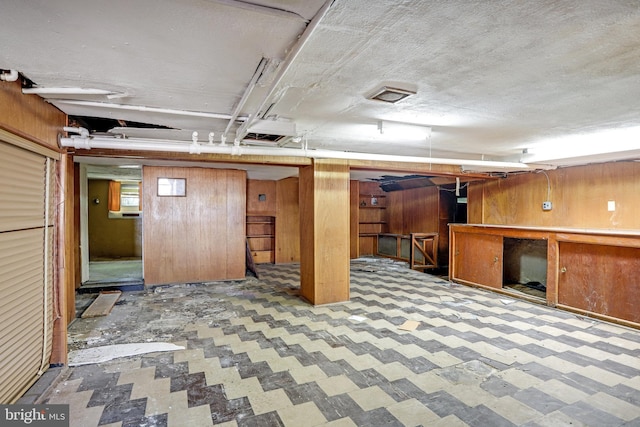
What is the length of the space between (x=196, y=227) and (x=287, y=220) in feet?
8.60

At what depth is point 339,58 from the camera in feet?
5.74

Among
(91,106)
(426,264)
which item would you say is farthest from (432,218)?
(91,106)

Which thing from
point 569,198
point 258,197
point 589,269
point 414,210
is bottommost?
point 589,269

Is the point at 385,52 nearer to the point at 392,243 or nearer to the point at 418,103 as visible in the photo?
the point at 418,103

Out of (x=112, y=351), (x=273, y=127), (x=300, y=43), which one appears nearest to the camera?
(x=300, y=43)

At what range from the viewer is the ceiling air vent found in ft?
7.15

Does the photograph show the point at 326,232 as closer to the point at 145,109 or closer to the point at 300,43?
the point at 145,109

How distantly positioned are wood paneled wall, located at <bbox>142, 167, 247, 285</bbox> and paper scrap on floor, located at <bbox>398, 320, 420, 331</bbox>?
11.0ft

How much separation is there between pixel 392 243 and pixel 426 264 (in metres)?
1.45

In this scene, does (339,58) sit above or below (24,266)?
above

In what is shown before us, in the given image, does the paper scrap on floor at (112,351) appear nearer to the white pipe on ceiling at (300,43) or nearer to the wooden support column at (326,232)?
the wooden support column at (326,232)

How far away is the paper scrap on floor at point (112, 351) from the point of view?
2.80m

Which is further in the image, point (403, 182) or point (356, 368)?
point (403, 182)

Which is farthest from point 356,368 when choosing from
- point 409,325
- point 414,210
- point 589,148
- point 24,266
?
point 414,210
